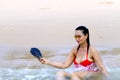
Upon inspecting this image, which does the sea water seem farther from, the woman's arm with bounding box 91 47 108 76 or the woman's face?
the woman's face

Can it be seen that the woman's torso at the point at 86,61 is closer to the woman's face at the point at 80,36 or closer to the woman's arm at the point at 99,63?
the woman's arm at the point at 99,63

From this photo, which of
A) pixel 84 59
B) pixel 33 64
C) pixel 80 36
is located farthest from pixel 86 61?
pixel 33 64

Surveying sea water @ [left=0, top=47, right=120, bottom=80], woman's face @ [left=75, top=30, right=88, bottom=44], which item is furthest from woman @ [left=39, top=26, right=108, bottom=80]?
sea water @ [left=0, top=47, right=120, bottom=80]

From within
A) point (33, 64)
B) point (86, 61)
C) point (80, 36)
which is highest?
point (80, 36)

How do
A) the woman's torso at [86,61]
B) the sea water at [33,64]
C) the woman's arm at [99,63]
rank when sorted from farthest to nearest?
the sea water at [33,64] → the woman's torso at [86,61] → the woman's arm at [99,63]

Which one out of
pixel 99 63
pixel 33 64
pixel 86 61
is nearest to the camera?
pixel 99 63

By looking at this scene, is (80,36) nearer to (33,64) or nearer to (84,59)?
(84,59)

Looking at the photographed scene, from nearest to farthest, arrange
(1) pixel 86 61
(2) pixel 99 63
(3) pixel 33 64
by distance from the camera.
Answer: (2) pixel 99 63
(1) pixel 86 61
(3) pixel 33 64

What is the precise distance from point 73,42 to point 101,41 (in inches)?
24.0

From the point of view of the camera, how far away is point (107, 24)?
11.5 meters

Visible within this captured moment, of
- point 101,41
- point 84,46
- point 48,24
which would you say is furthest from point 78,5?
point 84,46

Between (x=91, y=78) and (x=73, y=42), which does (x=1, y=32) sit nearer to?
(x=73, y=42)

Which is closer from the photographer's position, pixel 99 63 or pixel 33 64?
pixel 99 63

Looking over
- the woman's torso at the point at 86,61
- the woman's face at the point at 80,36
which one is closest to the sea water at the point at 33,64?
the woman's torso at the point at 86,61
